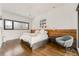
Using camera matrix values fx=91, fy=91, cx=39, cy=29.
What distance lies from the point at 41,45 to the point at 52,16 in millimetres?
591

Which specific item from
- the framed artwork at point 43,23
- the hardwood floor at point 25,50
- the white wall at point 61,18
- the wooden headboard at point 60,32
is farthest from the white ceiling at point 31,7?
the hardwood floor at point 25,50

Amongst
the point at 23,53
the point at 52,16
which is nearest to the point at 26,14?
the point at 52,16

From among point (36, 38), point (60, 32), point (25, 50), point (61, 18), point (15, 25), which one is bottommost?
point (25, 50)

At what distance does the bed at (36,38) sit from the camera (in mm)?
1690

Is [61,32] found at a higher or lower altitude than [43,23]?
lower

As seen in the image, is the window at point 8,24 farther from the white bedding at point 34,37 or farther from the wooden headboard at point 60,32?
the wooden headboard at point 60,32

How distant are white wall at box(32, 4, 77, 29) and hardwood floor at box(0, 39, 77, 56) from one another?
16.0 inches

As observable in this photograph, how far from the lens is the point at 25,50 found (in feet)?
5.58

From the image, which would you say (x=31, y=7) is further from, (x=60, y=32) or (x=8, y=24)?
(x=60, y=32)

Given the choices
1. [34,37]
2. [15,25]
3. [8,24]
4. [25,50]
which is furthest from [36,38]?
[8,24]

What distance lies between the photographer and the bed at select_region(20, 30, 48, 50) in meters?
1.69

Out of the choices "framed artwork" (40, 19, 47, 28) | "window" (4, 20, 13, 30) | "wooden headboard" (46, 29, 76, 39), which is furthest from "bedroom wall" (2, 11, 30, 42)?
"wooden headboard" (46, 29, 76, 39)

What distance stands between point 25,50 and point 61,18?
0.90 m

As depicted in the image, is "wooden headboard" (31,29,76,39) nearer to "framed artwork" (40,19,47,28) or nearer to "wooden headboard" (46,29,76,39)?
"wooden headboard" (46,29,76,39)
